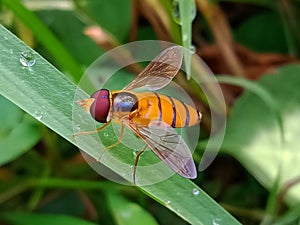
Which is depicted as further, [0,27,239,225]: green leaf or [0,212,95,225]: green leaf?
[0,212,95,225]: green leaf

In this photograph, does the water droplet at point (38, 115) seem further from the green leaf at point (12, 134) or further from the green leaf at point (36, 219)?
the green leaf at point (36, 219)

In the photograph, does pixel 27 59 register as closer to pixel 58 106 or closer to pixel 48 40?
pixel 58 106

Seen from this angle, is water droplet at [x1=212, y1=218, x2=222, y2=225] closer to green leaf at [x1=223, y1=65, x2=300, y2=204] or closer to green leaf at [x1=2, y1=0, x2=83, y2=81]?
green leaf at [x1=223, y1=65, x2=300, y2=204]

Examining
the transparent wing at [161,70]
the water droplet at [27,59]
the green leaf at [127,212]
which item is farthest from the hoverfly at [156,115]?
the green leaf at [127,212]

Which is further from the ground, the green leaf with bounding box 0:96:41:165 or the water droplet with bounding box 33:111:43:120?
the water droplet with bounding box 33:111:43:120

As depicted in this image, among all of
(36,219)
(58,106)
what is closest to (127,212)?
(36,219)

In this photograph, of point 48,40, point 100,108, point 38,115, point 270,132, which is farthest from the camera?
point 270,132

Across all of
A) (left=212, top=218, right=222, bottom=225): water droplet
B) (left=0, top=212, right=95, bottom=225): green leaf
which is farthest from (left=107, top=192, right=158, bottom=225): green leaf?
(left=212, top=218, right=222, bottom=225): water droplet
